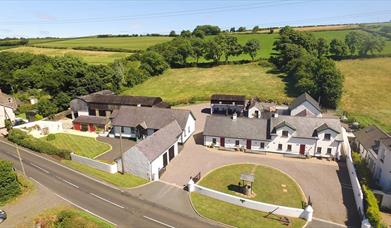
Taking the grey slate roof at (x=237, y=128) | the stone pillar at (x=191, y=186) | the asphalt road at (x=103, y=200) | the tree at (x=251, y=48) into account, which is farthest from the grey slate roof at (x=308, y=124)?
the tree at (x=251, y=48)

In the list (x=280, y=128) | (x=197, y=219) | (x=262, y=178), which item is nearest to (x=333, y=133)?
(x=280, y=128)

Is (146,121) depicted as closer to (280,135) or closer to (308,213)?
(280,135)

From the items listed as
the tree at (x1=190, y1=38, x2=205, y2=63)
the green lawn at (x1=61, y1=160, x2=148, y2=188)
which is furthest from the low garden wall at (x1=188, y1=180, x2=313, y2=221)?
the tree at (x1=190, y1=38, x2=205, y2=63)

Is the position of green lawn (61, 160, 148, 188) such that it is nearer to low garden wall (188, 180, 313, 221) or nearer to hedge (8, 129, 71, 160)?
hedge (8, 129, 71, 160)

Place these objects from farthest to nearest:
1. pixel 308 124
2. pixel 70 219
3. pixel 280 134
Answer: pixel 308 124, pixel 280 134, pixel 70 219

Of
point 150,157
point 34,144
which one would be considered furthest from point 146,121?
point 34,144
